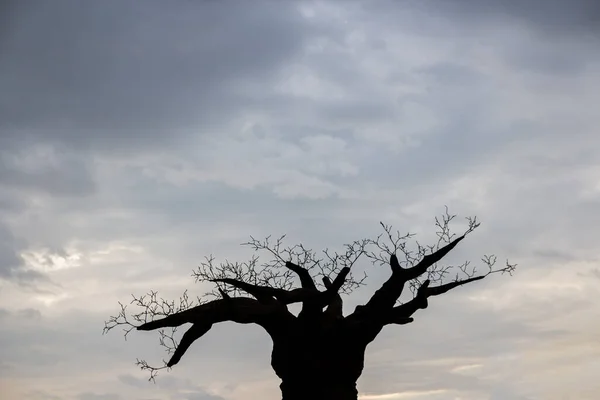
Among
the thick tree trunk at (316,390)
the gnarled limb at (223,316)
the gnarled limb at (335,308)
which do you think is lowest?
the thick tree trunk at (316,390)

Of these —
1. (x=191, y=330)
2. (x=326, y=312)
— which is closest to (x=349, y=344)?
(x=326, y=312)

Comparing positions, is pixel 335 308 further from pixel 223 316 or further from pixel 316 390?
pixel 223 316

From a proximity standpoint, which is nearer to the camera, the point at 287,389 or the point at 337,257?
the point at 287,389

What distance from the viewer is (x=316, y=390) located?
1566cm

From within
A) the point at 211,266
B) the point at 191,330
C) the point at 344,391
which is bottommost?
the point at 344,391

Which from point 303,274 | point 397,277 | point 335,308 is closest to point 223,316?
point 303,274

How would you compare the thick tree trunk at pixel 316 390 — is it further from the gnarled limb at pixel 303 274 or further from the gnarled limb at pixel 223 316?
the gnarled limb at pixel 303 274

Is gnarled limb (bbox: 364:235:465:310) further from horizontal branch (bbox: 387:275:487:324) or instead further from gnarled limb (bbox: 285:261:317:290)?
gnarled limb (bbox: 285:261:317:290)

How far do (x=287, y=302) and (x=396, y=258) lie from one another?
2.33 meters

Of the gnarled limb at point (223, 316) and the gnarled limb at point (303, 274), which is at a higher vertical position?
the gnarled limb at point (303, 274)

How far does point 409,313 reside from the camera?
52.7 ft

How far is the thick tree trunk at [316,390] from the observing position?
51.3ft

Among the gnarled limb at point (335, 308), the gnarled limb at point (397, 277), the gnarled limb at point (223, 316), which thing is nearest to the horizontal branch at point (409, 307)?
the gnarled limb at point (397, 277)

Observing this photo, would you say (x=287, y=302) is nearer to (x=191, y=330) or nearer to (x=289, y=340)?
(x=289, y=340)
